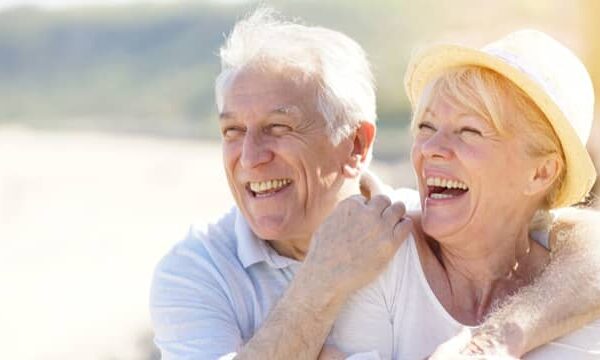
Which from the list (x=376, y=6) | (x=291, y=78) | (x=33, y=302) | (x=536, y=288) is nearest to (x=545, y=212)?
(x=536, y=288)

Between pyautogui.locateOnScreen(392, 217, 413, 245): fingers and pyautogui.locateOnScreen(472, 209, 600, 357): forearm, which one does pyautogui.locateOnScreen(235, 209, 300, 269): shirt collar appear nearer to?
pyautogui.locateOnScreen(392, 217, 413, 245): fingers

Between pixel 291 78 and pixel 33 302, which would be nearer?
pixel 291 78

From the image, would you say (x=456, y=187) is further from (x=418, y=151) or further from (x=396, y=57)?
(x=396, y=57)

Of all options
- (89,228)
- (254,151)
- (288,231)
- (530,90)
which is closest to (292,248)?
(288,231)

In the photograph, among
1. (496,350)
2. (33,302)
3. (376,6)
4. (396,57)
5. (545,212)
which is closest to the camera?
(496,350)

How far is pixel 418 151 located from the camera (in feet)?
10.2

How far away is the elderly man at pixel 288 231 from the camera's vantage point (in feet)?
9.97

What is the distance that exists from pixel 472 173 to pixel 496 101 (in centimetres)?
19

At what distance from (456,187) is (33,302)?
21.6 ft

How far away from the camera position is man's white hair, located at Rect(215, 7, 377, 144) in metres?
3.52

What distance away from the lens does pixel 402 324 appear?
3047mm

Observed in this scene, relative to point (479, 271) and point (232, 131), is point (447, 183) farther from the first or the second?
point (232, 131)

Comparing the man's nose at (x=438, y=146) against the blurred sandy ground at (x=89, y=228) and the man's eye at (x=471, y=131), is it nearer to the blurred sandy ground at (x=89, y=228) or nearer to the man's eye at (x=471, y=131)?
the man's eye at (x=471, y=131)

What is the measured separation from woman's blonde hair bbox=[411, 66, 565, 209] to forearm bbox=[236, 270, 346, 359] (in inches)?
22.0
